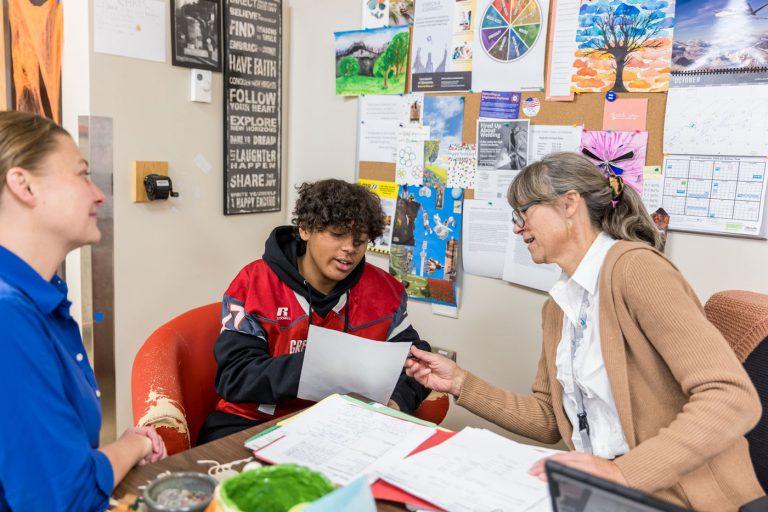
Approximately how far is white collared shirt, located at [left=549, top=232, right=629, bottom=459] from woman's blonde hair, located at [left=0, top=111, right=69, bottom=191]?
1101 millimetres

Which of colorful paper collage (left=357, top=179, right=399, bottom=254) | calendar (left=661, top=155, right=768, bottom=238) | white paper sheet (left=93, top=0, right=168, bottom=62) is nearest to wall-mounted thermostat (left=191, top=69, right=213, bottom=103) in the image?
white paper sheet (left=93, top=0, right=168, bottom=62)

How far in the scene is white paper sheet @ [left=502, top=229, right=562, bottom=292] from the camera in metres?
2.10

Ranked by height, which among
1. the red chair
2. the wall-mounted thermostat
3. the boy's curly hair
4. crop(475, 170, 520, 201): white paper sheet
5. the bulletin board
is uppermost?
the wall-mounted thermostat

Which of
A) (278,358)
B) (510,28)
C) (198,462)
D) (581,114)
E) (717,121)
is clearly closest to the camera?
(198,462)

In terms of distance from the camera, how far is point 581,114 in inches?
79.0

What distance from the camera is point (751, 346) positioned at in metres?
1.37

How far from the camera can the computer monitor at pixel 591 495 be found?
635mm

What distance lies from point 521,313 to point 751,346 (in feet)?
2.97

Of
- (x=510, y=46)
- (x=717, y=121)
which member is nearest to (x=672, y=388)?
(x=717, y=121)

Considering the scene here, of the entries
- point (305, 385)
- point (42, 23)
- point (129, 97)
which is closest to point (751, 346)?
point (305, 385)

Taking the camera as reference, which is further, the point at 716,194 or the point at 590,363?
the point at 716,194

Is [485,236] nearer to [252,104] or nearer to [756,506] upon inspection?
[252,104]

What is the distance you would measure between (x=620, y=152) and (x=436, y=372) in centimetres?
89

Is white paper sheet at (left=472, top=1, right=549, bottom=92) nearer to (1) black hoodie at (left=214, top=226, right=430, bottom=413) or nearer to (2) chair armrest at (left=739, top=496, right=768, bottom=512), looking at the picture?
(1) black hoodie at (left=214, top=226, right=430, bottom=413)
